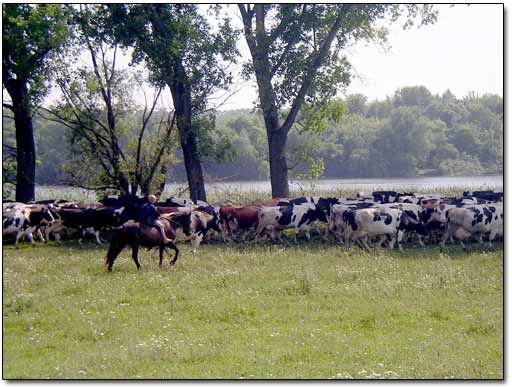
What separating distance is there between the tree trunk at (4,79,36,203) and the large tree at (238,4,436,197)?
8.97 metres

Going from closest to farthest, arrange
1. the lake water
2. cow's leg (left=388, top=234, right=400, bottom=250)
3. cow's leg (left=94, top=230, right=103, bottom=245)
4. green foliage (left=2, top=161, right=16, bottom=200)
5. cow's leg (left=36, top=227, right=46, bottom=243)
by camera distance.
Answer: cow's leg (left=388, top=234, right=400, bottom=250), cow's leg (left=94, top=230, right=103, bottom=245), cow's leg (left=36, top=227, right=46, bottom=243), green foliage (left=2, top=161, right=16, bottom=200), the lake water

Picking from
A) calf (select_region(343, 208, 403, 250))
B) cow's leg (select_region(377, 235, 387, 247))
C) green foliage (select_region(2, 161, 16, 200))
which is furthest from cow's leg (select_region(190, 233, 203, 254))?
green foliage (select_region(2, 161, 16, 200))

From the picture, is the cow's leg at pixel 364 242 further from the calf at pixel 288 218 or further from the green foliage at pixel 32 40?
the green foliage at pixel 32 40

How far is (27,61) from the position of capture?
25.5 m

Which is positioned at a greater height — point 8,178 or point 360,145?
point 360,145

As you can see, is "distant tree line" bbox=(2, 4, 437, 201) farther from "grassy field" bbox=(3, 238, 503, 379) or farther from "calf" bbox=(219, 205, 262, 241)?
"grassy field" bbox=(3, 238, 503, 379)

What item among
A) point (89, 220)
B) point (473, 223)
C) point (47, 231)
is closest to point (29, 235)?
point (47, 231)

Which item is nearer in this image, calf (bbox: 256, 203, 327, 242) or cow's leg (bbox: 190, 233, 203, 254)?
cow's leg (bbox: 190, 233, 203, 254)

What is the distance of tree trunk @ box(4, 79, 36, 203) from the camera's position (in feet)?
A: 88.0

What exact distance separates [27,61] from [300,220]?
1222cm

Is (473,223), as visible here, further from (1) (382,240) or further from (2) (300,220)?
(2) (300,220)

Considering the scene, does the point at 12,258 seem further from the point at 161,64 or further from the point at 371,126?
the point at 371,126

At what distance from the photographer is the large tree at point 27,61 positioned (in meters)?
25.0

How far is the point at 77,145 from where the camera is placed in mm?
30125
